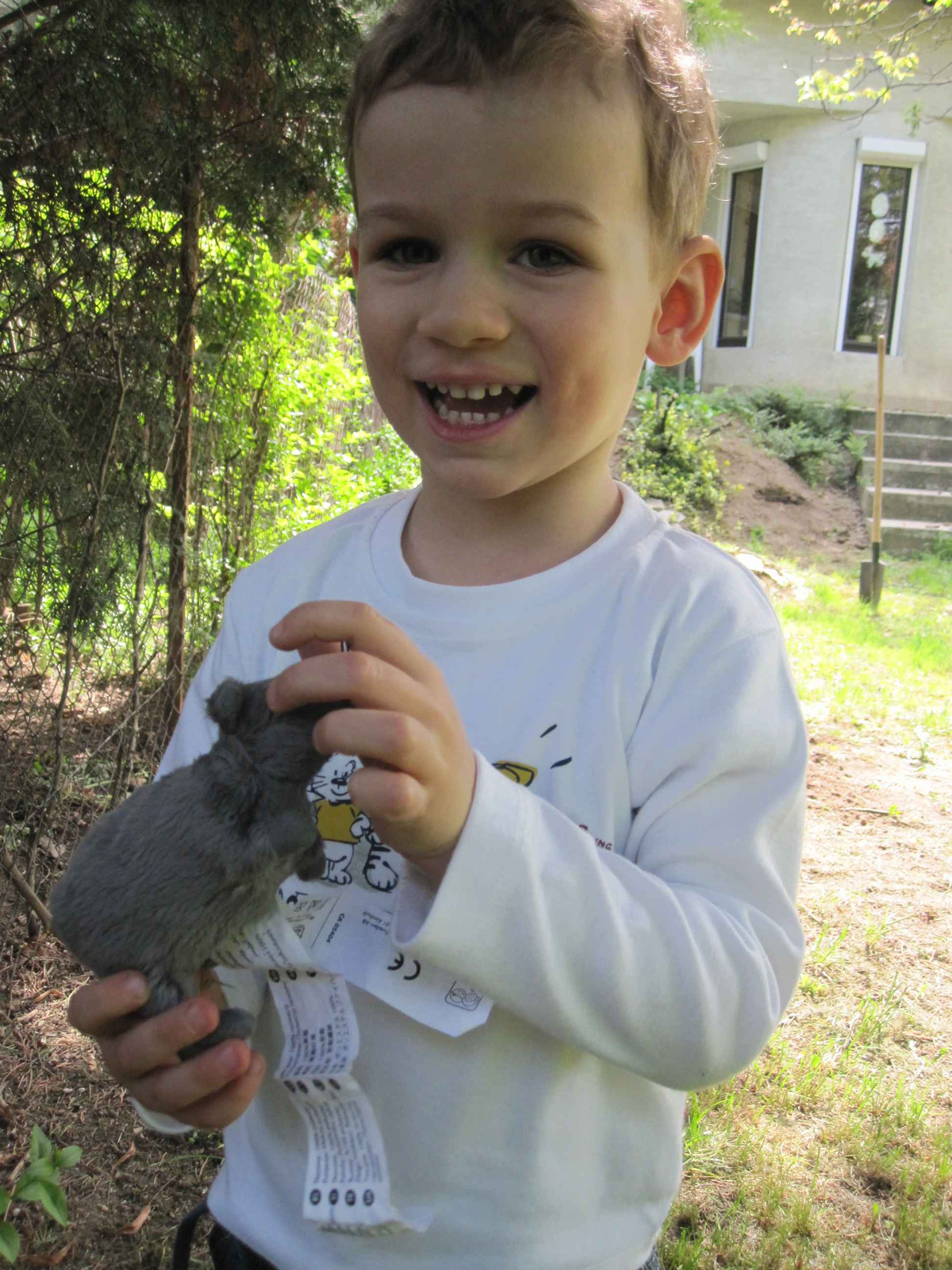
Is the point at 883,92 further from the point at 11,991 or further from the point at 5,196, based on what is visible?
the point at 11,991

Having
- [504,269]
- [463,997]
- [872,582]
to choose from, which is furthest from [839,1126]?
[872,582]

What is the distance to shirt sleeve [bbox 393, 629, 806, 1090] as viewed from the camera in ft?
3.97

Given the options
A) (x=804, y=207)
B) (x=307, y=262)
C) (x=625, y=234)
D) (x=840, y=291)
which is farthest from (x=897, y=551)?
(x=625, y=234)

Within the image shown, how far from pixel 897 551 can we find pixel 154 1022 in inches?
506

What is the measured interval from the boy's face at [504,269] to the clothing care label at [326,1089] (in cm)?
78

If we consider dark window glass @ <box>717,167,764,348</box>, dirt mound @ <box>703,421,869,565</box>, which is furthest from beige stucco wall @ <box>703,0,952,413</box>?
dirt mound @ <box>703,421,869,565</box>

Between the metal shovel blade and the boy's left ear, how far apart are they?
9.08 meters

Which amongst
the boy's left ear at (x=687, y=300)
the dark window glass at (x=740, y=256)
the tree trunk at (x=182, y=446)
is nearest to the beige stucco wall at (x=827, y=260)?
the dark window glass at (x=740, y=256)

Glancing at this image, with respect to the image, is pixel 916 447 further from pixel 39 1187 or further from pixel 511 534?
pixel 39 1187

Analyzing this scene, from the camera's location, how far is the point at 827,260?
50.3 feet

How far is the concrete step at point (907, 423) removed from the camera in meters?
14.7

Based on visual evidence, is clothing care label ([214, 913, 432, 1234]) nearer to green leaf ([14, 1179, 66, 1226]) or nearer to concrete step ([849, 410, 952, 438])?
green leaf ([14, 1179, 66, 1226])

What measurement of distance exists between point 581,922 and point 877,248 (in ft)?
56.1

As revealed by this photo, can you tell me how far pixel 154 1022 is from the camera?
1.27 meters
